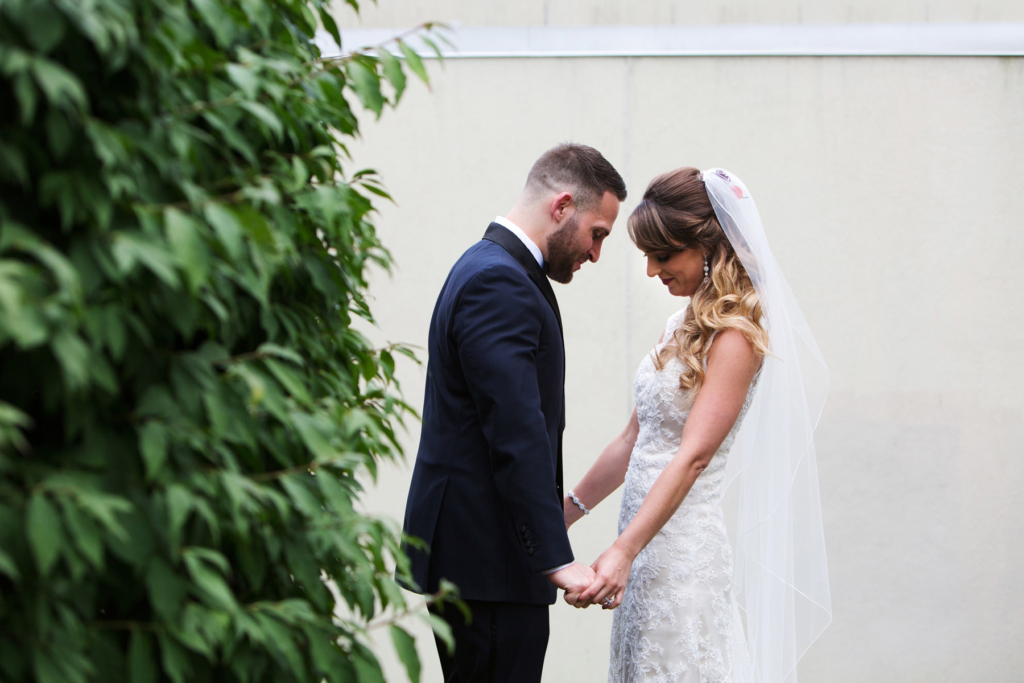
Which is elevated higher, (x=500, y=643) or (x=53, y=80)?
(x=53, y=80)

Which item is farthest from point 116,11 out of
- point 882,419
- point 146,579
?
point 882,419

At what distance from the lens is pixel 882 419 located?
144 inches

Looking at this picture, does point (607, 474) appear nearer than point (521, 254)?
No

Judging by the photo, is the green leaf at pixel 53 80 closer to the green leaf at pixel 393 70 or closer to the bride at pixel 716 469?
the green leaf at pixel 393 70

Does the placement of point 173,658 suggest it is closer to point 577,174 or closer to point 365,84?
point 365,84

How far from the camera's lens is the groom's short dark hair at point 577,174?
2.20m

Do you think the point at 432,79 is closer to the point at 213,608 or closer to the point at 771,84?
the point at 771,84

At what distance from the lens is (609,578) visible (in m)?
2.04

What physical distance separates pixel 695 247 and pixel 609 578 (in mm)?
977

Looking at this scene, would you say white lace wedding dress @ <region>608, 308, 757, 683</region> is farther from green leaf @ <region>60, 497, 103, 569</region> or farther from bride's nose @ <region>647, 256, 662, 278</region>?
green leaf @ <region>60, 497, 103, 569</region>

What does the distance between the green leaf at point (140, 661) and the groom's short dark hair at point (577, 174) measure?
164cm

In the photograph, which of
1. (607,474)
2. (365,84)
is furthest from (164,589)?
(607,474)

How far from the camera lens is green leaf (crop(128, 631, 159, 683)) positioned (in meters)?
0.82

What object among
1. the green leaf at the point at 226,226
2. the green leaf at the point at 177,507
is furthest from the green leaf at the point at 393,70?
the green leaf at the point at 177,507
